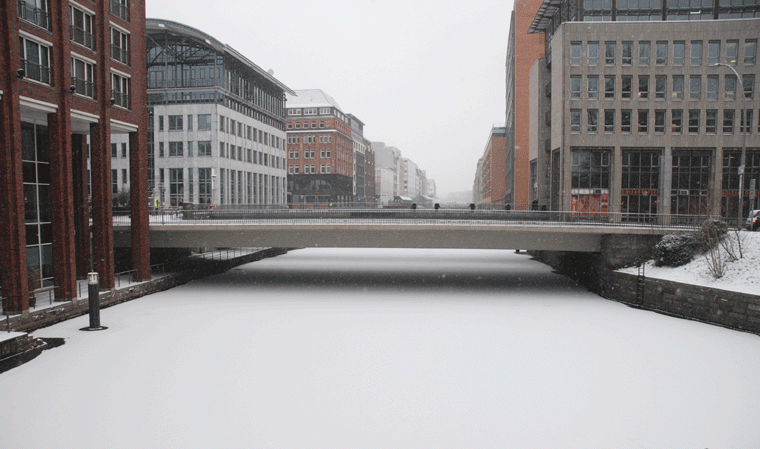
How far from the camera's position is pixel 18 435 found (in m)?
10.9

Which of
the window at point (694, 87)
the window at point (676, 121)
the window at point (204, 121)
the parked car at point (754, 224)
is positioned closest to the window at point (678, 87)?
the window at point (694, 87)

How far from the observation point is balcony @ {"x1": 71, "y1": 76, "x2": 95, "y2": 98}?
75.2 feet

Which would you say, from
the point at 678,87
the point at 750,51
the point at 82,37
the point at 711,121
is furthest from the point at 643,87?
the point at 82,37

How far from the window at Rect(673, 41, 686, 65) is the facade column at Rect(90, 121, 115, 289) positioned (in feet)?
147

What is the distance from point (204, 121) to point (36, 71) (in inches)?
1648

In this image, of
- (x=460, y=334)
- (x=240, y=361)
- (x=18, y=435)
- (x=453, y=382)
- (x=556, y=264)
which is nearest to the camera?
(x=18, y=435)

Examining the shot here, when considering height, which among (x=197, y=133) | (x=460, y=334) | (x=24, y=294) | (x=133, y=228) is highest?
(x=197, y=133)

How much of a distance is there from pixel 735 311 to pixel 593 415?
12.5 m

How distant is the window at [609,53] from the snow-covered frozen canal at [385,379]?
2693 centimetres

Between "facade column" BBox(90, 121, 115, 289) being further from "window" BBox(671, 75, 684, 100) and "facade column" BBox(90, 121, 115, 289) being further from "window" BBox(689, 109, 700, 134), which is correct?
"window" BBox(689, 109, 700, 134)

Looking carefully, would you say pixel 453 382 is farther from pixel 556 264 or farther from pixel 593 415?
pixel 556 264

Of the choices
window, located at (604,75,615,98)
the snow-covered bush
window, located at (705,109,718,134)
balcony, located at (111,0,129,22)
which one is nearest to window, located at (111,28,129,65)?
balcony, located at (111,0,129,22)

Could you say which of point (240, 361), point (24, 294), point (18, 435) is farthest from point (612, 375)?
point (24, 294)

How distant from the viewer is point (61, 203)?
21.4m
